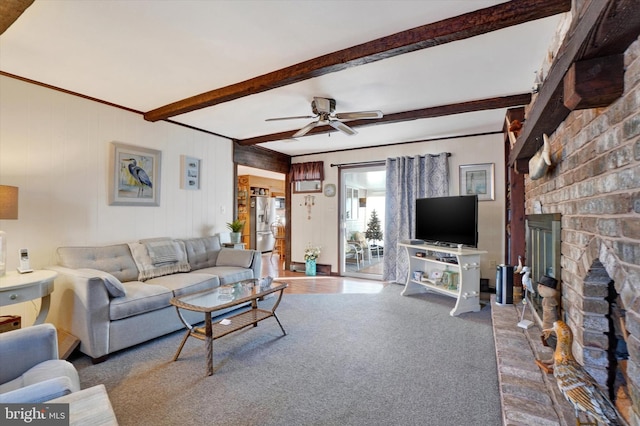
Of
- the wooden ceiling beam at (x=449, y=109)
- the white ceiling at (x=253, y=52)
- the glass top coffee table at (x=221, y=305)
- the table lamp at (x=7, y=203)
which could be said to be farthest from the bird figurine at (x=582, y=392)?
the table lamp at (x=7, y=203)

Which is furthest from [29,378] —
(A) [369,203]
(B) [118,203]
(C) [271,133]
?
(A) [369,203]

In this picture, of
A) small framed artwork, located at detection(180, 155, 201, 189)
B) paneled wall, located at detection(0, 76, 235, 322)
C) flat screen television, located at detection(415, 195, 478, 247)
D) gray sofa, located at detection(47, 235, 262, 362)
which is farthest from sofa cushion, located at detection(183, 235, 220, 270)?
flat screen television, located at detection(415, 195, 478, 247)

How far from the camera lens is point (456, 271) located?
4.00m

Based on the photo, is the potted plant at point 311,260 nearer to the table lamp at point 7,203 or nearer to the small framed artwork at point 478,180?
the small framed artwork at point 478,180

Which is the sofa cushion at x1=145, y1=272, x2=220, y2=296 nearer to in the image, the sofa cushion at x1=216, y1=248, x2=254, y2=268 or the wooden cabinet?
the sofa cushion at x1=216, y1=248, x2=254, y2=268

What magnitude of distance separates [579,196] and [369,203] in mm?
5009

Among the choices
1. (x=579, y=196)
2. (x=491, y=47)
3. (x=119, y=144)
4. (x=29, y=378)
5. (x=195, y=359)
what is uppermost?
(x=491, y=47)

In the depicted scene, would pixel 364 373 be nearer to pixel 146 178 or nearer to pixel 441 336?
pixel 441 336

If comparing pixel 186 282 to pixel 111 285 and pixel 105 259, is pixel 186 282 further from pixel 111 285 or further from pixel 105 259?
pixel 105 259

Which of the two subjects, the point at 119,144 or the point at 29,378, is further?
the point at 119,144

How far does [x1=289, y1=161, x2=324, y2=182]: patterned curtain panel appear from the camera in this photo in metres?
5.91

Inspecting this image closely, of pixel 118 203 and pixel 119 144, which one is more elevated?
pixel 119 144

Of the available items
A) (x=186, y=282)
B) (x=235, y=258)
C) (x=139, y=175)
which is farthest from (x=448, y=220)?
(x=139, y=175)

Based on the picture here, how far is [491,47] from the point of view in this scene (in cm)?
226
